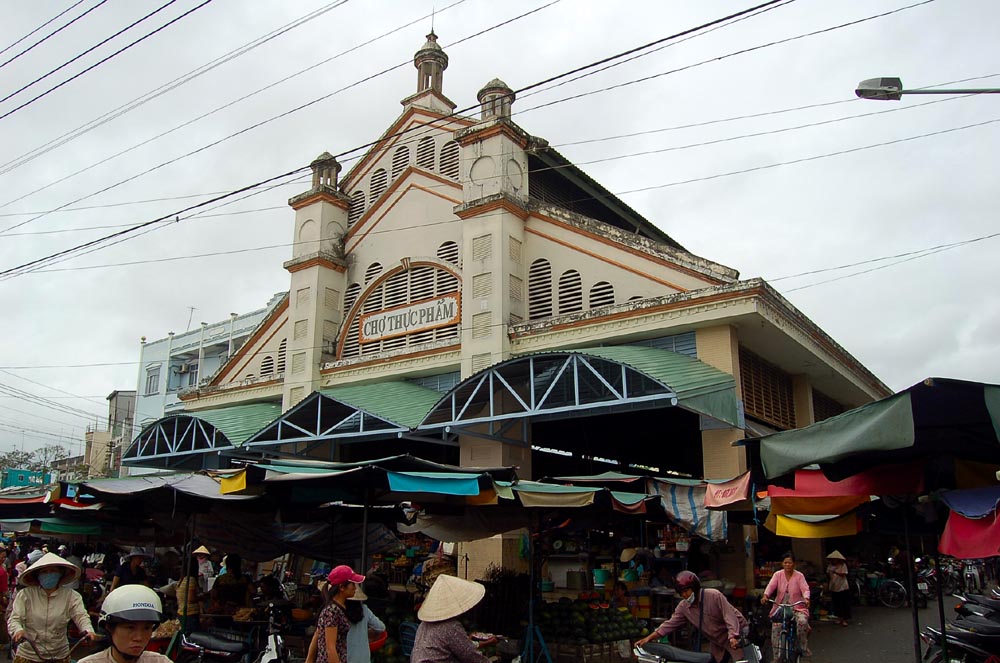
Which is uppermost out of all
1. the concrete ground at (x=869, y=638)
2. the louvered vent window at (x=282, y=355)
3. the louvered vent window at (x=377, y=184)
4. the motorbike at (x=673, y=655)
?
the louvered vent window at (x=377, y=184)

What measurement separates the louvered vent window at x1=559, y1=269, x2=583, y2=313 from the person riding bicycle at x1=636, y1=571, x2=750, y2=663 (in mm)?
11100

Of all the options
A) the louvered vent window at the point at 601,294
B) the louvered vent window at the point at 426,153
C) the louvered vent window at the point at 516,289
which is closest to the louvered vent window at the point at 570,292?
the louvered vent window at the point at 601,294

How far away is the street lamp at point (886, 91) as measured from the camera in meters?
9.72

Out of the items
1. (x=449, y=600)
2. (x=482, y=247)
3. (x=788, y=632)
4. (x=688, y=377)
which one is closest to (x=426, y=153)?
(x=482, y=247)

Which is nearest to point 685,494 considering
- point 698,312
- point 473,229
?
point 698,312

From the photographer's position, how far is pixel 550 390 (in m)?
15.4

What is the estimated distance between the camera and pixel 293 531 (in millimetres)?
13883

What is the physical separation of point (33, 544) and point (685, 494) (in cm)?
2103

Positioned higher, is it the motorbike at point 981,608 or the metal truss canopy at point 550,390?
the metal truss canopy at point 550,390

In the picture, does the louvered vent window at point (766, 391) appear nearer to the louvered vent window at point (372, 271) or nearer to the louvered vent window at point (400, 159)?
the louvered vent window at point (372, 271)

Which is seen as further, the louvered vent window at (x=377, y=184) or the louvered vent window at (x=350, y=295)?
the louvered vent window at (x=377, y=184)

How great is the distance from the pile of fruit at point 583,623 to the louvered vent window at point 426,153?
13600mm

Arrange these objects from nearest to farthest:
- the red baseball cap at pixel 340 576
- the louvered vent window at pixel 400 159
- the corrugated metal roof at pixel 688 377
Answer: the red baseball cap at pixel 340 576 < the corrugated metal roof at pixel 688 377 < the louvered vent window at pixel 400 159

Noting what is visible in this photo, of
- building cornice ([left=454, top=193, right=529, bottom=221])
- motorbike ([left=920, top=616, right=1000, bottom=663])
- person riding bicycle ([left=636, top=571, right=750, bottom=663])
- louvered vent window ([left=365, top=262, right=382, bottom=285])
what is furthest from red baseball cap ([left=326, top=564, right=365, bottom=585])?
louvered vent window ([left=365, top=262, right=382, bottom=285])
